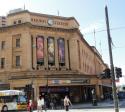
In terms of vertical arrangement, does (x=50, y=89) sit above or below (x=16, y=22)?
below

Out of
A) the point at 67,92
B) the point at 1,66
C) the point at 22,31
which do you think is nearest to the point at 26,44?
the point at 22,31

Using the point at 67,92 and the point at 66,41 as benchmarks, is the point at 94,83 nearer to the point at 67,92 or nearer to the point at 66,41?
the point at 67,92

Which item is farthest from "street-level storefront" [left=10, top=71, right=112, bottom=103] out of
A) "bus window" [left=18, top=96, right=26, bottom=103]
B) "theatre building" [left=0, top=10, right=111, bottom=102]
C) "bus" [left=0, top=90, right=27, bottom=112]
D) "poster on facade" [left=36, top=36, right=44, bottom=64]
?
"bus" [left=0, top=90, right=27, bottom=112]

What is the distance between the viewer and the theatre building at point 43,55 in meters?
48.3

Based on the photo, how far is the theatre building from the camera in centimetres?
4831

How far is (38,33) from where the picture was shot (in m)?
51.7

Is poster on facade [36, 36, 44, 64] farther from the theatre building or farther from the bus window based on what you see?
the bus window

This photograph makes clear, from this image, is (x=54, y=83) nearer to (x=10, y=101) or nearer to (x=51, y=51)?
(x=51, y=51)

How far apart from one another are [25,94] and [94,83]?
14.4 meters

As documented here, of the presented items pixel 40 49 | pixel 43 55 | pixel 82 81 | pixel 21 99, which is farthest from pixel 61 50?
pixel 21 99

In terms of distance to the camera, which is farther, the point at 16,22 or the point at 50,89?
the point at 16,22

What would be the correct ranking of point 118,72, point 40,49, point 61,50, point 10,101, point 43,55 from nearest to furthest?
point 118,72, point 10,101, point 43,55, point 40,49, point 61,50

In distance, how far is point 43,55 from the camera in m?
51.2

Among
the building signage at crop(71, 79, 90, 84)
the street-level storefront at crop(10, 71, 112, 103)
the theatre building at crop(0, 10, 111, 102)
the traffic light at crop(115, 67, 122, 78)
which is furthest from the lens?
the building signage at crop(71, 79, 90, 84)
